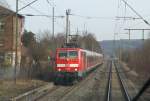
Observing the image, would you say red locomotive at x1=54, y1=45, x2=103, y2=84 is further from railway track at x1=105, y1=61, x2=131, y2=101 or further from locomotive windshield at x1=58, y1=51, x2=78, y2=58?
railway track at x1=105, y1=61, x2=131, y2=101

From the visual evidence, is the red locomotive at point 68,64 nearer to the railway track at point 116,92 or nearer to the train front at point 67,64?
the train front at point 67,64

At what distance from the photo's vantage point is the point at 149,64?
49156mm

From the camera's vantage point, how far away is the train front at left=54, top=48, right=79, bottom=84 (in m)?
33.2

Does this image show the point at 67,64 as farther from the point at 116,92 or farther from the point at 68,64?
the point at 116,92

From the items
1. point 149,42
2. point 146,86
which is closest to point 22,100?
point 146,86

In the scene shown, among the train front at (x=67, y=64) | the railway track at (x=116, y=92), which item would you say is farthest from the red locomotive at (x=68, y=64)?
the railway track at (x=116, y=92)

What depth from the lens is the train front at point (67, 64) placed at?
33.2 metres

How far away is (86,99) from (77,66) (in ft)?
35.9

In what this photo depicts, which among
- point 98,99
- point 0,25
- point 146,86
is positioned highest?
point 0,25

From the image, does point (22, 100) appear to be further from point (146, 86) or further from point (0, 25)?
point (0, 25)

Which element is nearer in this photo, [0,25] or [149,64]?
[149,64]

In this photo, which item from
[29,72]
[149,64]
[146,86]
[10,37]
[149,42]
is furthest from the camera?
[10,37]

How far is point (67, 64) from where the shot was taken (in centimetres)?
3347

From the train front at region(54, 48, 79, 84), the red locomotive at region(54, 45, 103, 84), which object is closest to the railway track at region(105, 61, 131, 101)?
the red locomotive at region(54, 45, 103, 84)
